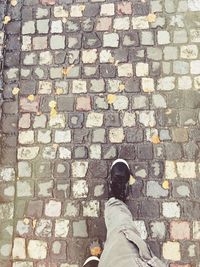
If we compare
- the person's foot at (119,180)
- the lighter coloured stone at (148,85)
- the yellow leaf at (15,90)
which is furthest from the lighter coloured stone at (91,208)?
the yellow leaf at (15,90)

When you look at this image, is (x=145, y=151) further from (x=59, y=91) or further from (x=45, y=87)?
(x=45, y=87)

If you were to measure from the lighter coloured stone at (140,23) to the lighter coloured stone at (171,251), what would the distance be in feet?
7.27

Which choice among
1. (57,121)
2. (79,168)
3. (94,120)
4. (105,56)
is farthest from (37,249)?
(105,56)

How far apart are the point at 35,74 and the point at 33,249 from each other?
1.79 m

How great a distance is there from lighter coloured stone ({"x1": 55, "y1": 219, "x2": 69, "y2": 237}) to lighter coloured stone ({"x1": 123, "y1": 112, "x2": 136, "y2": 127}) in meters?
1.13

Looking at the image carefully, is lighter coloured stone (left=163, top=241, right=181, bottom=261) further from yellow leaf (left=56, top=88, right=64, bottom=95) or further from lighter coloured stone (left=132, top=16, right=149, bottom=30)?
lighter coloured stone (left=132, top=16, right=149, bottom=30)

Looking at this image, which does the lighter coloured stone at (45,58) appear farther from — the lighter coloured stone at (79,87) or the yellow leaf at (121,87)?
the yellow leaf at (121,87)

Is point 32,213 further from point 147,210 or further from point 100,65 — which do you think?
point 100,65

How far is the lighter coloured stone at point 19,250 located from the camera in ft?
15.4

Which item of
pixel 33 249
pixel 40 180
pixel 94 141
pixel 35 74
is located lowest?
pixel 33 249

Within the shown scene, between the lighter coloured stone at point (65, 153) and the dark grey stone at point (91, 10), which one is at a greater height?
the dark grey stone at point (91, 10)

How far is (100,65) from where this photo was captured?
5.05m

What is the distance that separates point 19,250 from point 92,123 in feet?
4.71

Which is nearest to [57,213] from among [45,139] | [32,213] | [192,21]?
[32,213]
